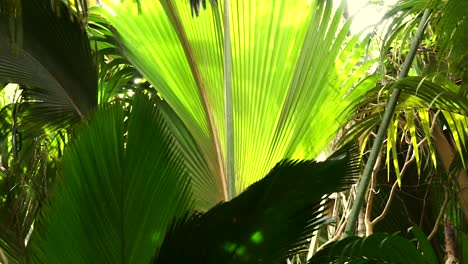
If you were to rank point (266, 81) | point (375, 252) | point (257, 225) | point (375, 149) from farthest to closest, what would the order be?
point (266, 81)
point (375, 149)
point (375, 252)
point (257, 225)

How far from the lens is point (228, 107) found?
268 centimetres

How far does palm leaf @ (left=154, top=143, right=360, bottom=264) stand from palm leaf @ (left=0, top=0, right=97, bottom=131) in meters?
1.26

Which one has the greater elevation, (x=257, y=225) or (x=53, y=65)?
(x=53, y=65)

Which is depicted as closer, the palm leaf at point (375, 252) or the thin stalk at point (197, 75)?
the palm leaf at point (375, 252)

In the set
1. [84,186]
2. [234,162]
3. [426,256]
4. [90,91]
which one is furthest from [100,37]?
[426,256]

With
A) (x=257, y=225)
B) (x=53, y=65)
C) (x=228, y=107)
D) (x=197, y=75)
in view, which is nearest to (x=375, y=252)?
(x=257, y=225)

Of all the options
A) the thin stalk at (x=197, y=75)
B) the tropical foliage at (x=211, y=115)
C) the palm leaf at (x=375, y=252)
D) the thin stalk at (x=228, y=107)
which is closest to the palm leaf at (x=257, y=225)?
the tropical foliage at (x=211, y=115)

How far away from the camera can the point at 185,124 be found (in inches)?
112

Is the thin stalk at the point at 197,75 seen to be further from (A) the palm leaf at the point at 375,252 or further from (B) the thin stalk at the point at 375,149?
(A) the palm leaf at the point at 375,252

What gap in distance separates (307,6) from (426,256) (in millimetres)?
1404

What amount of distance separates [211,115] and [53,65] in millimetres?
684

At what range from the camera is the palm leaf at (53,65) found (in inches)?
97.2

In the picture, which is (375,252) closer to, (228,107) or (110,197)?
(110,197)

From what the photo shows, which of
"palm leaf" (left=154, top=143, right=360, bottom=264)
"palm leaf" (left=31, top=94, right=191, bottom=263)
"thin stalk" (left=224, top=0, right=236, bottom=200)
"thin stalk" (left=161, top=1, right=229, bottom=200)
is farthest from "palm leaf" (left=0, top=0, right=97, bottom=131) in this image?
"palm leaf" (left=154, top=143, right=360, bottom=264)
